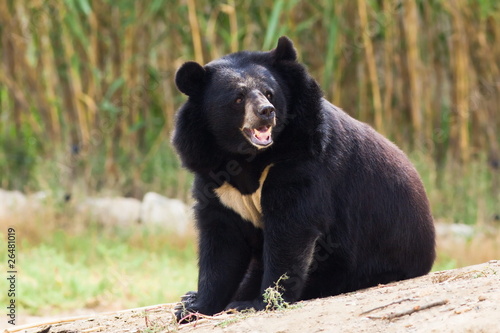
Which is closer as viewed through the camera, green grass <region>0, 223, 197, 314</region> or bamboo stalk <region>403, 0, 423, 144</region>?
green grass <region>0, 223, 197, 314</region>

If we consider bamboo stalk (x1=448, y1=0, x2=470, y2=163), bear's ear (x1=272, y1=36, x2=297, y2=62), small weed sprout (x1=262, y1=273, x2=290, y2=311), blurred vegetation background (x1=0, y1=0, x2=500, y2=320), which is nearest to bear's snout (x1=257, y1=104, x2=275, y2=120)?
bear's ear (x1=272, y1=36, x2=297, y2=62)

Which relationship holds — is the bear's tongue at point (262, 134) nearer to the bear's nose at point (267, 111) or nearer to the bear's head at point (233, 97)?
the bear's head at point (233, 97)

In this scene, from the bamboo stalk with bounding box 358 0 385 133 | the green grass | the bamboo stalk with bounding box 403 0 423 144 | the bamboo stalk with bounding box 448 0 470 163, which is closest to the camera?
the green grass

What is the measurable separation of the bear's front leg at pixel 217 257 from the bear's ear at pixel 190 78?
60 centimetres

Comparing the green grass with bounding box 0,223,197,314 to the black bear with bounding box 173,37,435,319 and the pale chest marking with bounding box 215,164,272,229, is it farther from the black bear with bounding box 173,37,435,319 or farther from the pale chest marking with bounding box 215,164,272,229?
the pale chest marking with bounding box 215,164,272,229

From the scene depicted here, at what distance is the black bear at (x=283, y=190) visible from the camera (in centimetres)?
396

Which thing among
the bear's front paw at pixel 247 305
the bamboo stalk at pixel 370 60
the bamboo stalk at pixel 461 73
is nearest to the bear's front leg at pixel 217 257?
the bear's front paw at pixel 247 305

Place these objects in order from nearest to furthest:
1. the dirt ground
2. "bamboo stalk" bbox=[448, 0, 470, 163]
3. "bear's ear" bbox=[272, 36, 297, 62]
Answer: the dirt ground < "bear's ear" bbox=[272, 36, 297, 62] < "bamboo stalk" bbox=[448, 0, 470, 163]

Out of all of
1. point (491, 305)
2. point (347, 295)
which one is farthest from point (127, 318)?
point (491, 305)

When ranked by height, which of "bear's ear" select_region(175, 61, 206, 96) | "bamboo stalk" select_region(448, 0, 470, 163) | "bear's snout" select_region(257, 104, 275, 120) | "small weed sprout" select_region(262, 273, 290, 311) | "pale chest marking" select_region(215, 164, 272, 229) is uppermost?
"bamboo stalk" select_region(448, 0, 470, 163)

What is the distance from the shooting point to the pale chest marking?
4.12m

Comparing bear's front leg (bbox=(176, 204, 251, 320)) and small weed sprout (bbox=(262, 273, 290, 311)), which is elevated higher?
bear's front leg (bbox=(176, 204, 251, 320))

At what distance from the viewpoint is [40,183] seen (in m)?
8.69

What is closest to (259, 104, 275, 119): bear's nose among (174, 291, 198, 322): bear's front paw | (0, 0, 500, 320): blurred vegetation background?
(174, 291, 198, 322): bear's front paw
